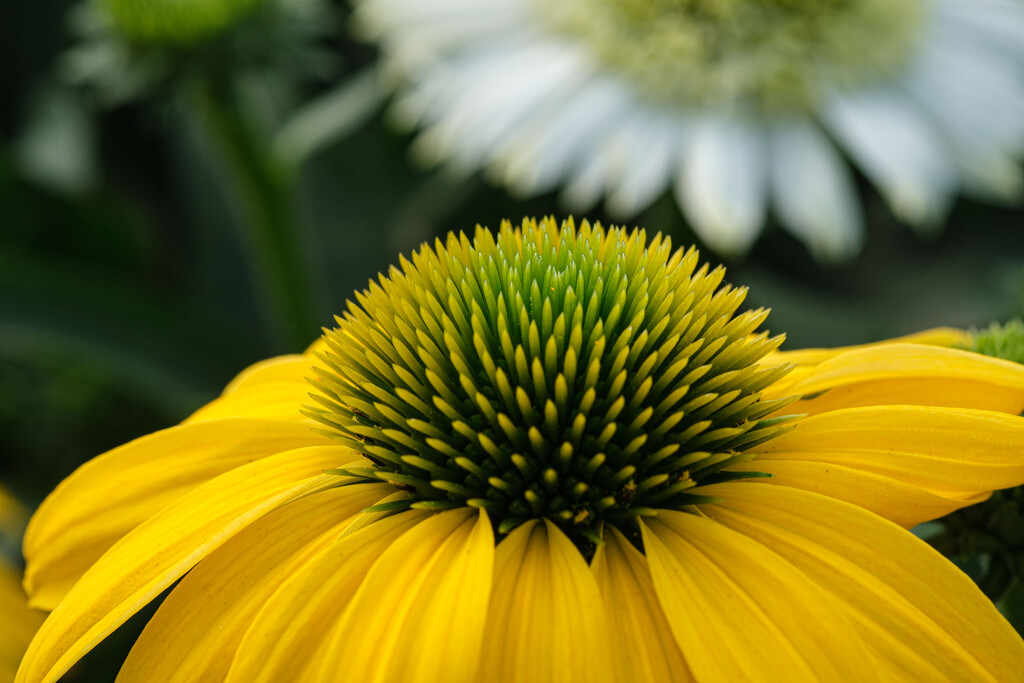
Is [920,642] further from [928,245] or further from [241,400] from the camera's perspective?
[928,245]

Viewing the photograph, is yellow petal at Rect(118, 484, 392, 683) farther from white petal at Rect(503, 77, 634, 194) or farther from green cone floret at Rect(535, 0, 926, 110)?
green cone floret at Rect(535, 0, 926, 110)

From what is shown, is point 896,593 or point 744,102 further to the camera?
point 744,102

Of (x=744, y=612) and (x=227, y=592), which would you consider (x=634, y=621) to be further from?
(x=227, y=592)

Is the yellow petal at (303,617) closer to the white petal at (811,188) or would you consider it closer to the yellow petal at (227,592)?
the yellow petal at (227,592)

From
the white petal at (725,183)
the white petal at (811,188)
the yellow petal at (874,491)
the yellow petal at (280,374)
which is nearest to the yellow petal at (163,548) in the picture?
the yellow petal at (280,374)

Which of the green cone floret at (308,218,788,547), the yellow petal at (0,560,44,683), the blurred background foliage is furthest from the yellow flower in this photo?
A: the green cone floret at (308,218,788,547)

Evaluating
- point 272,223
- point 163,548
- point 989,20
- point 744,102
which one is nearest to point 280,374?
point 163,548

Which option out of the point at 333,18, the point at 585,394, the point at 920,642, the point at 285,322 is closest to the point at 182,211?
the point at 333,18
